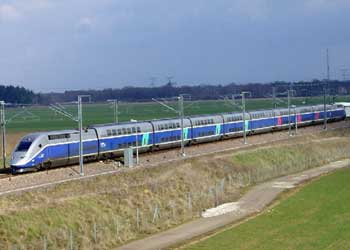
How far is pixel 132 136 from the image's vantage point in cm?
6919

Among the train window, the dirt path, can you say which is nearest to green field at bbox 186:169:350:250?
the dirt path

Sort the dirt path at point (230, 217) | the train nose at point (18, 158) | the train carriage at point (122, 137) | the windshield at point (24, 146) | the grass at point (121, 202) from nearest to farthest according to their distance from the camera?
the grass at point (121, 202), the dirt path at point (230, 217), the train nose at point (18, 158), the windshield at point (24, 146), the train carriage at point (122, 137)

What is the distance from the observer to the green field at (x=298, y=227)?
39.0m

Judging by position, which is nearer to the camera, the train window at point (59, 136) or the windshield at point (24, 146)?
the windshield at point (24, 146)

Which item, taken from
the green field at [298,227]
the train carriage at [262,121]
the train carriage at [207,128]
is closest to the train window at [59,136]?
the green field at [298,227]

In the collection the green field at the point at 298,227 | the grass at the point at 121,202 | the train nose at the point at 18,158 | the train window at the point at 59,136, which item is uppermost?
the train window at the point at 59,136

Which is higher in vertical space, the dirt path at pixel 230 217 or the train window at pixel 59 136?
the train window at pixel 59 136

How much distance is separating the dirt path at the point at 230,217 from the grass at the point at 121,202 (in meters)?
1.32

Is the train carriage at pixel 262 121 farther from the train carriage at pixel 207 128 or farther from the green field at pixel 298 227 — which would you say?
the green field at pixel 298 227

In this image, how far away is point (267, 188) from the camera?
208 feet

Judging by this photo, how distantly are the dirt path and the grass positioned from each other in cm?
132

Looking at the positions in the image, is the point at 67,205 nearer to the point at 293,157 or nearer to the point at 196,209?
the point at 196,209

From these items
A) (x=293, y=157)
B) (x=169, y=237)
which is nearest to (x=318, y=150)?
Answer: (x=293, y=157)

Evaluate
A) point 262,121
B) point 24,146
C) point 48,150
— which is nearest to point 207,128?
point 262,121
